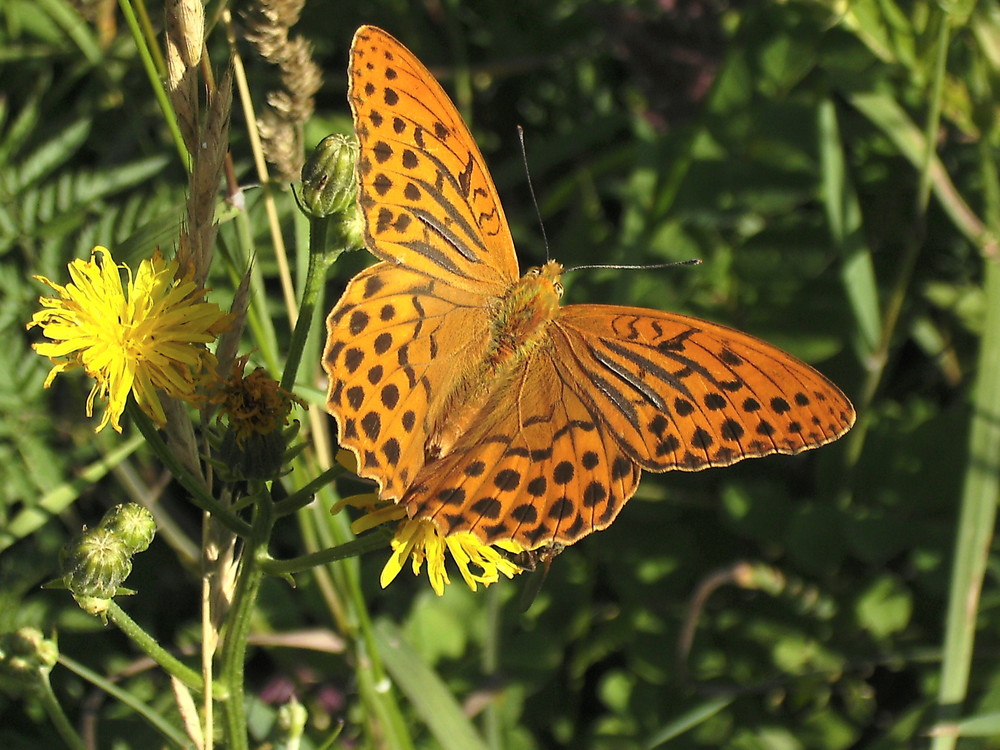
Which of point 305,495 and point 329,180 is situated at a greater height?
point 329,180

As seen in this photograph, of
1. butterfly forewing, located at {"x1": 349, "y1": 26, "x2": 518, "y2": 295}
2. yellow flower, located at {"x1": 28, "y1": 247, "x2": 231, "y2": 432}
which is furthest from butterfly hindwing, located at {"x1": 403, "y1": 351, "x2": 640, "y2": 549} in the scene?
yellow flower, located at {"x1": 28, "y1": 247, "x2": 231, "y2": 432}

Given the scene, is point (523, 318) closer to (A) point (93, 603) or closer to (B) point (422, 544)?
(B) point (422, 544)

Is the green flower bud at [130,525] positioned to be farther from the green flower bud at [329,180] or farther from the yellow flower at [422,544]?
the green flower bud at [329,180]

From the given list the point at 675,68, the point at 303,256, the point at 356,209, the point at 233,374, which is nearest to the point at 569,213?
the point at 675,68

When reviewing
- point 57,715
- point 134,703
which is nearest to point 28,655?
point 57,715

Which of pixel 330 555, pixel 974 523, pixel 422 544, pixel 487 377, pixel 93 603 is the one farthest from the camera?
pixel 974 523

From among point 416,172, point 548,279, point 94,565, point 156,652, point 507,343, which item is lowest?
point 156,652

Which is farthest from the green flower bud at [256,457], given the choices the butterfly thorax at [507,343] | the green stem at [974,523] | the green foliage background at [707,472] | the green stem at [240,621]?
the green stem at [974,523]
